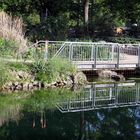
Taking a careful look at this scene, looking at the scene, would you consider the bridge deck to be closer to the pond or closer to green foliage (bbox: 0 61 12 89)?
the pond

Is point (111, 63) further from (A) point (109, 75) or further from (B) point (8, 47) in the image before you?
(B) point (8, 47)

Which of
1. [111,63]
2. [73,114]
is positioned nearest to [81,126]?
[73,114]

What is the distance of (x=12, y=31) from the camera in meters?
22.2

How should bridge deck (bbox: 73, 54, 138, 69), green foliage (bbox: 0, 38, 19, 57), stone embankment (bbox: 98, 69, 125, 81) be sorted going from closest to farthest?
green foliage (bbox: 0, 38, 19, 57)
bridge deck (bbox: 73, 54, 138, 69)
stone embankment (bbox: 98, 69, 125, 81)

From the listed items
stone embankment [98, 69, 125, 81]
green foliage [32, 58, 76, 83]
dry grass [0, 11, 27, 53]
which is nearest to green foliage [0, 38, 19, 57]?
dry grass [0, 11, 27, 53]

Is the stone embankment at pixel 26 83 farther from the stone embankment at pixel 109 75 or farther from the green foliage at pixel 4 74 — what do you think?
the stone embankment at pixel 109 75

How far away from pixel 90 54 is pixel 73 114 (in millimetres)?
7346

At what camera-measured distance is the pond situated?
1202 centimetres

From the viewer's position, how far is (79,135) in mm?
11930

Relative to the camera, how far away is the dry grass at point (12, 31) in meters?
21.4

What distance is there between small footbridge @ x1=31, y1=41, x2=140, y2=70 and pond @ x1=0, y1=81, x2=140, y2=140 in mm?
1707

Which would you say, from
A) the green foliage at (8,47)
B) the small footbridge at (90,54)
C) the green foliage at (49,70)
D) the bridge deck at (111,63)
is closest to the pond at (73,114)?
the green foliage at (49,70)

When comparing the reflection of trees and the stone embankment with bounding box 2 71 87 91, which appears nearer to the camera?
the reflection of trees

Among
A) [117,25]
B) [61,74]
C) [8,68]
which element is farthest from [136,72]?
[117,25]
